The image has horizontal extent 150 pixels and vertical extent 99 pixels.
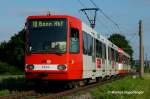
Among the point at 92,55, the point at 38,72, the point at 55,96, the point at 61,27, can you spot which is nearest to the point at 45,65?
the point at 38,72

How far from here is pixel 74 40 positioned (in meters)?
23.4

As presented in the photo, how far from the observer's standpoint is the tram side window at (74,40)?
23.1 meters

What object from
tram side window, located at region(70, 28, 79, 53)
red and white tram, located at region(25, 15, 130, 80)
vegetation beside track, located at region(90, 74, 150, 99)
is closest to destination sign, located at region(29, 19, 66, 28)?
red and white tram, located at region(25, 15, 130, 80)

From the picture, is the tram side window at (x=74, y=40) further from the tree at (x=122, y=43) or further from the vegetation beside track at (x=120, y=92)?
the tree at (x=122, y=43)

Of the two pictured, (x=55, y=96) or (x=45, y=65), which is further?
(x=45, y=65)

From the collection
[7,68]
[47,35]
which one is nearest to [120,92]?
[47,35]

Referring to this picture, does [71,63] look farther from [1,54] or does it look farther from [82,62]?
[1,54]

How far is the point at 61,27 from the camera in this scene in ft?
75.2

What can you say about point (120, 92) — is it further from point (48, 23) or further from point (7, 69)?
point (7, 69)

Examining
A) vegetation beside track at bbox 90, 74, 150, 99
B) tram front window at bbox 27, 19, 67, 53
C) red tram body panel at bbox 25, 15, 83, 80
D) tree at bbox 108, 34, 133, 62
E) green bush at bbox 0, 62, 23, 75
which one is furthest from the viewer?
tree at bbox 108, 34, 133, 62

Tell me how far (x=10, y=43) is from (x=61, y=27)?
84.2 meters

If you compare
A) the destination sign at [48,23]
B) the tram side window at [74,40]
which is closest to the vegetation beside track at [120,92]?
the tram side window at [74,40]

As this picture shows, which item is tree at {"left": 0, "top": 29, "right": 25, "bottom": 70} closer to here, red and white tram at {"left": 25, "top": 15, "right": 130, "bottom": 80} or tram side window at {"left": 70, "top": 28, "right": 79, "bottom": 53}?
tram side window at {"left": 70, "top": 28, "right": 79, "bottom": 53}

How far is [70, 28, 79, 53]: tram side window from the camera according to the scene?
2310cm
